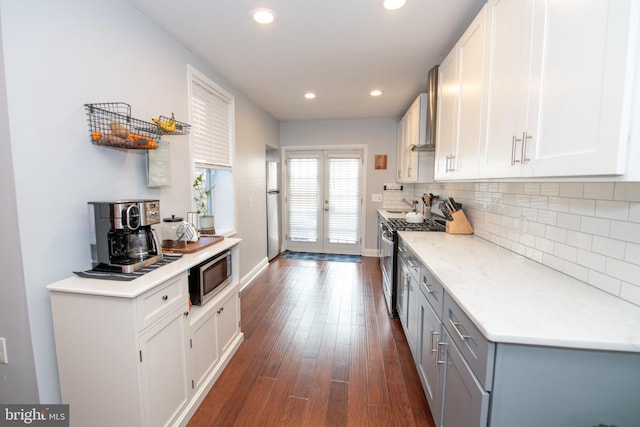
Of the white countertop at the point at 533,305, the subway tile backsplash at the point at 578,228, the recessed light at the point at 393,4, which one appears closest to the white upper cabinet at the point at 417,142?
the subway tile backsplash at the point at 578,228

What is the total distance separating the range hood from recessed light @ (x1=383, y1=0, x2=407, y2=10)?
1045mm

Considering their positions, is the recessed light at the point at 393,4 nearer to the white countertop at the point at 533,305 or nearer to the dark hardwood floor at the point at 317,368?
the white countertop at the point at 533,305

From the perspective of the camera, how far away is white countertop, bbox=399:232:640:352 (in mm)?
879

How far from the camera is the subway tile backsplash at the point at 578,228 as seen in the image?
1.12 meters

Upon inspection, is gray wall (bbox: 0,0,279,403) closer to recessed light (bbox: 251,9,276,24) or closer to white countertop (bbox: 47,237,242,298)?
white countertop (bbox: 47,237,242,298)

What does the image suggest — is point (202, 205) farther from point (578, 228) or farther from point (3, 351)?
point (578, 228)

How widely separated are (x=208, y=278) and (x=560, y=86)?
6.96 feet

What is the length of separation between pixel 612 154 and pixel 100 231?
2.18 metres

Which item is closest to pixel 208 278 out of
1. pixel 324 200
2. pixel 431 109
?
pixel 431 109

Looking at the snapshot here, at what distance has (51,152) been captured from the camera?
1.36 metres

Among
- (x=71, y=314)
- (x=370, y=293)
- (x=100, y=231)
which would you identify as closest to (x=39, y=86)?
(x=100, y=231)

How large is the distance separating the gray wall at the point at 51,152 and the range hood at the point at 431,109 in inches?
99.1

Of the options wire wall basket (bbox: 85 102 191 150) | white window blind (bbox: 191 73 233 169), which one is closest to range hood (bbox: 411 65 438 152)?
white window blind (bbox: 191 73 233 169)

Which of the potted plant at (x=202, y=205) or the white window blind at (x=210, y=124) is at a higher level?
the white window blind at (x=210, y=124)
